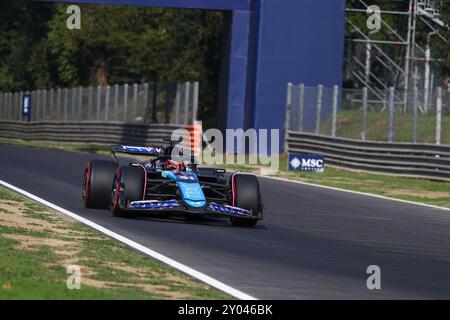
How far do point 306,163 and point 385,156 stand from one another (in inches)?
76.6

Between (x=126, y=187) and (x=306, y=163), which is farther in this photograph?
(x=306, y=163)

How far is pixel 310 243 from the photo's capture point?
49.7 feet

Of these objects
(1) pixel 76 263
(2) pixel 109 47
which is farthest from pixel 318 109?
(2) pixel 109 47

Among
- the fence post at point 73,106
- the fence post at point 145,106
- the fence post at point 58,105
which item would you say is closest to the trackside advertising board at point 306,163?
the fence post at point 145,106

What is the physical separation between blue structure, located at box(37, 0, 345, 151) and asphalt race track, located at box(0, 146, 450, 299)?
55.0ft

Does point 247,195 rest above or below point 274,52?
below

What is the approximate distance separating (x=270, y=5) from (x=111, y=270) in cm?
2979

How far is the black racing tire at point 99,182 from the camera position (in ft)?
57.5

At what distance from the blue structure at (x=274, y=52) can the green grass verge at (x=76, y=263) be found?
25.8 metres

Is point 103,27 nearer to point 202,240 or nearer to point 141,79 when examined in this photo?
point 141,79

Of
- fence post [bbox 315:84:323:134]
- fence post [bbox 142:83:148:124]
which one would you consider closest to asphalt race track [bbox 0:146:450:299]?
fence post [bbox 315:84:323:134]

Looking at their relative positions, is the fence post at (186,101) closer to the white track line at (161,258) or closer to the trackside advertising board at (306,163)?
the trackside advertising board at (306,163)

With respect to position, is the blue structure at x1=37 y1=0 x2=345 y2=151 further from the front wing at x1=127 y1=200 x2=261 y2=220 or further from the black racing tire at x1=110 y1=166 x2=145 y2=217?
the front wing at x1=127 y1=200 x2=261 y2=220

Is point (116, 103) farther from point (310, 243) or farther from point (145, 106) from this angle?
point (310, 243)
